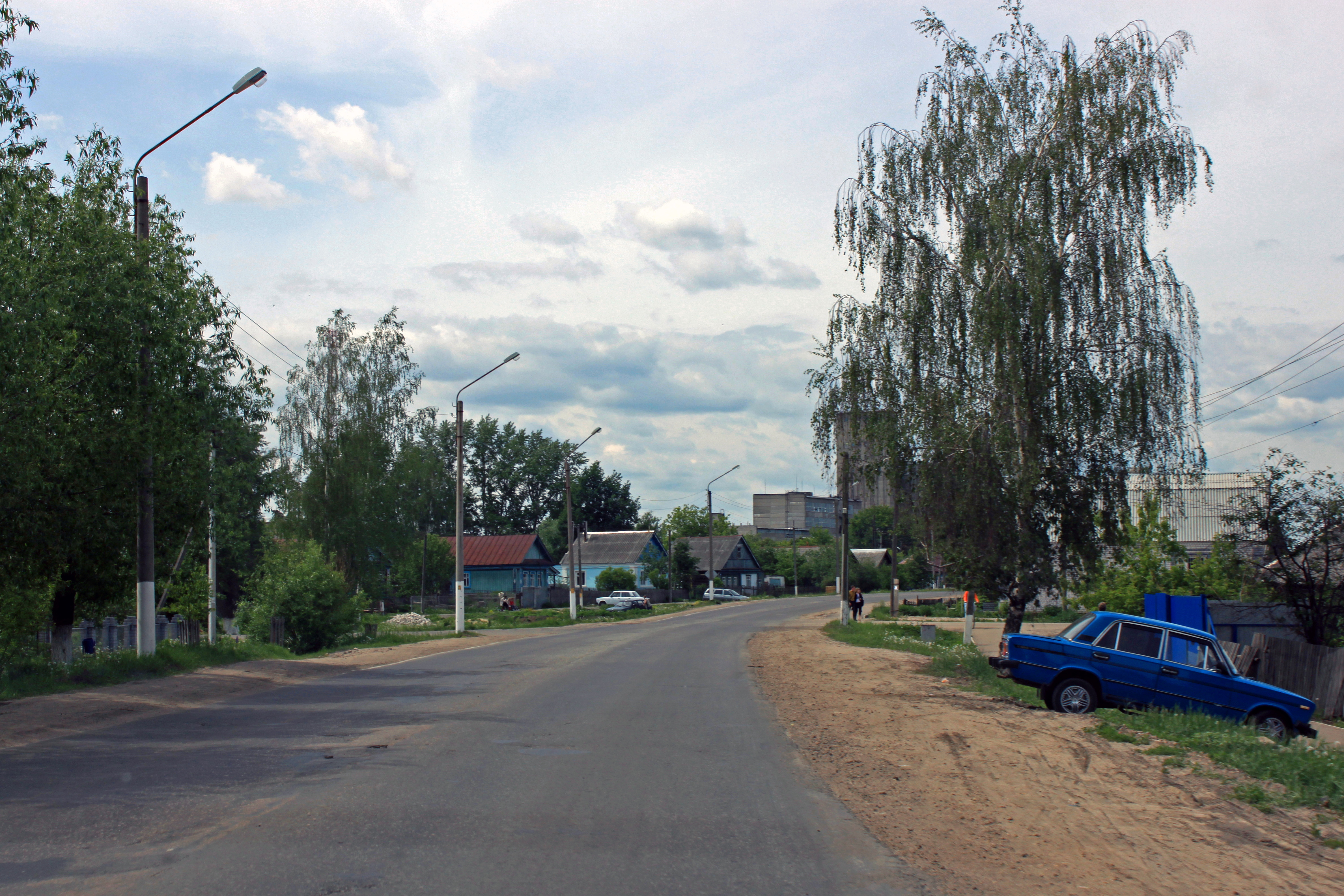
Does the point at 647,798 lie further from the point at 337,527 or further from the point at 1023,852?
the point at 337,527

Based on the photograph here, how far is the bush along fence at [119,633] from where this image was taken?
27953 millimetres

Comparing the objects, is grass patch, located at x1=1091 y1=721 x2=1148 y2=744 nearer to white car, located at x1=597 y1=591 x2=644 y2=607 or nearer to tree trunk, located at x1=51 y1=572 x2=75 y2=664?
tree trunk, located at x1=51 y1=572 x2=75 y2=664

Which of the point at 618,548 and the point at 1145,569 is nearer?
the point at 1145,569

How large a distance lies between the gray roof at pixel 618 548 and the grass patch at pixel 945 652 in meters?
47.9

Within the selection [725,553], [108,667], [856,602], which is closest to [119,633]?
[108,667]

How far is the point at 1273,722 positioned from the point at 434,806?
40.6 ft

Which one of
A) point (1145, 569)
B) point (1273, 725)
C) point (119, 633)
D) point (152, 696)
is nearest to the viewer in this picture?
point (1273, 725)

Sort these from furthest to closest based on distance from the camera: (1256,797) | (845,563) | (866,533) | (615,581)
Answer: (866,533)
(615,581)
(845,563)
(1256,797)

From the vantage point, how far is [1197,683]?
14805 mm

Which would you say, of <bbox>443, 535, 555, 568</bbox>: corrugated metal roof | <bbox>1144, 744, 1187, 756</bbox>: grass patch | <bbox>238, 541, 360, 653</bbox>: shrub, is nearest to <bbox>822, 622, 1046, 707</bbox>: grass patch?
<bbox>1144, 744, 1187, 756</bbox>: grass patch

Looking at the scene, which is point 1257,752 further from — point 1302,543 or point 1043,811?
point 1302,543

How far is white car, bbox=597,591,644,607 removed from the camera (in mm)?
64375

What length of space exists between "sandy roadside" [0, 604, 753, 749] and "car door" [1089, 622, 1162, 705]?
41.7 feet

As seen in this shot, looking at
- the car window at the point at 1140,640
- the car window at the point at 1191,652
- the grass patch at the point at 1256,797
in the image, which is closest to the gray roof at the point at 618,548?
the car window at the point at 1140,640
